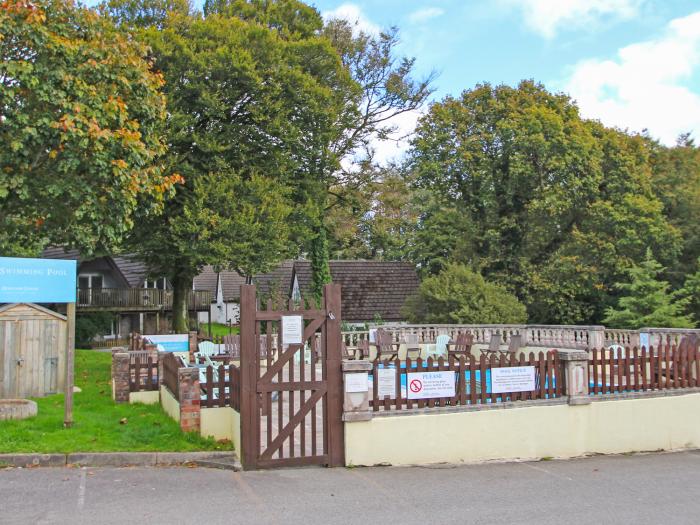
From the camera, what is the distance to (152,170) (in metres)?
15.1

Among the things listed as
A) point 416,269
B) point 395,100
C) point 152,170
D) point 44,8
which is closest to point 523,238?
point 416,269

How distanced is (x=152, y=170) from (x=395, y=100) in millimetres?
24038

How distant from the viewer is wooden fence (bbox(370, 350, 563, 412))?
30.1 ft

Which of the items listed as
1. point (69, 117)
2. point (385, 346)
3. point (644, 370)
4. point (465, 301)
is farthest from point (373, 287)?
point (644, 370)

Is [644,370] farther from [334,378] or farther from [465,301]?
[465,301]

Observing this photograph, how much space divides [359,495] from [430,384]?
2292 millimetres

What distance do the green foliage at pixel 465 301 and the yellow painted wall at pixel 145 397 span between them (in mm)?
15701

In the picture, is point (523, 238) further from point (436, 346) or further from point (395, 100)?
point (436, 346)

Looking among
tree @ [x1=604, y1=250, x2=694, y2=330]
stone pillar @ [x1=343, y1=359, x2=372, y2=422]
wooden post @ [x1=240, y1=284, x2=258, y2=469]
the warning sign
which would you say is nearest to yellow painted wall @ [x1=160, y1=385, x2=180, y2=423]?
wooden post @ [x1=240, y1=284, x2=258, y2=469]

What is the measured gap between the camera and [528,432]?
9758 millimetres

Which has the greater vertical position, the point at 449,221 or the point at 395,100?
the point at 395,100

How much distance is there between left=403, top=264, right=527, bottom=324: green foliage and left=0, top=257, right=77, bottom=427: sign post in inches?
733

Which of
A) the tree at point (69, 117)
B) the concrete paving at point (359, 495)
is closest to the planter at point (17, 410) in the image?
the concrete paving at point (359, 495)

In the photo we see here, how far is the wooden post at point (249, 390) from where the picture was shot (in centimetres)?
850
